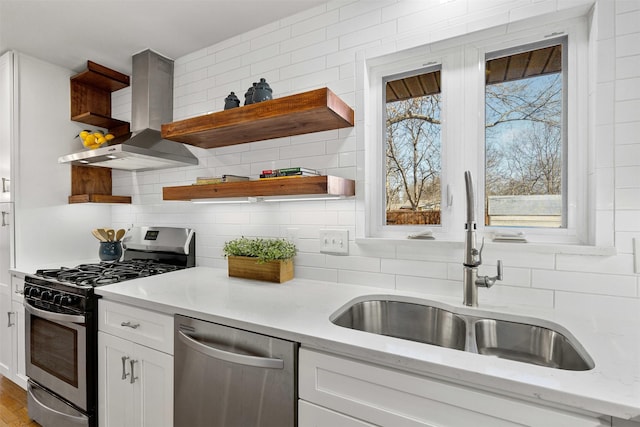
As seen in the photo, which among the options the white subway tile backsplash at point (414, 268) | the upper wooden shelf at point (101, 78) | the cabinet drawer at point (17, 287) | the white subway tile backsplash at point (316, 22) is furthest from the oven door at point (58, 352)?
the white subway tile backsplash at point (316, 22)

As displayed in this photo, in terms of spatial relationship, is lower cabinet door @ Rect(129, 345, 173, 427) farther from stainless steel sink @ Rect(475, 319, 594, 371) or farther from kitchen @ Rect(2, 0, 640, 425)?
stainless steel sink @ Rect(475, 319, 594, 371)

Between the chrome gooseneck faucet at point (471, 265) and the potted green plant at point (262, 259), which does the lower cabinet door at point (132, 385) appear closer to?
the potted green plant at point (262, 259)

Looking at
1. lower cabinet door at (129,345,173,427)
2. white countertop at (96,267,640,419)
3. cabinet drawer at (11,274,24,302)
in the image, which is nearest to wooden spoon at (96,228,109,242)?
cabinet drawer at (11,274,24,302)

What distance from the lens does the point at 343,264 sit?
5.59 ft

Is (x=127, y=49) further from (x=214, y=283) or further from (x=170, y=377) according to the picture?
(x=170, y=377)

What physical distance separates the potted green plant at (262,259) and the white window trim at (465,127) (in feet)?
1.45

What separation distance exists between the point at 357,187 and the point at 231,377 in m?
1.04

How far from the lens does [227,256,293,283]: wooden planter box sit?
5.60ft

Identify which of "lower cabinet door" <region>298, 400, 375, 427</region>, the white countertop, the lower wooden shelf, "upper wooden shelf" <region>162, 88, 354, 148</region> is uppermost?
"upper wooden shelf" <region>162, 88, 354, 148</region>

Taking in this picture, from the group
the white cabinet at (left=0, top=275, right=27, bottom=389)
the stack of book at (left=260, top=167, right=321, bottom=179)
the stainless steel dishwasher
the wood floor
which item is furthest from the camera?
the white cabinet at (left=0, top=275, right=27, bottom=389)

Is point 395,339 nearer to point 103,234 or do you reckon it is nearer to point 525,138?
point 525,138

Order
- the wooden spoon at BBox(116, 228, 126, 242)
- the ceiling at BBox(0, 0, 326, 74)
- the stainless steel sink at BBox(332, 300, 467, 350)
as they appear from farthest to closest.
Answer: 1. the wooden spoon at BBox(116, 228, 126, 242)
2. the ceiling at BBox(0, 0, 326, 74)
3. the stainless steel sink at BBox(332, 300, 467, 350)

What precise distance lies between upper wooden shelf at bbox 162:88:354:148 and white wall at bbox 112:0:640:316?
Result: 103mm

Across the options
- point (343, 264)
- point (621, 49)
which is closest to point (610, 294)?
point (621, 49)
